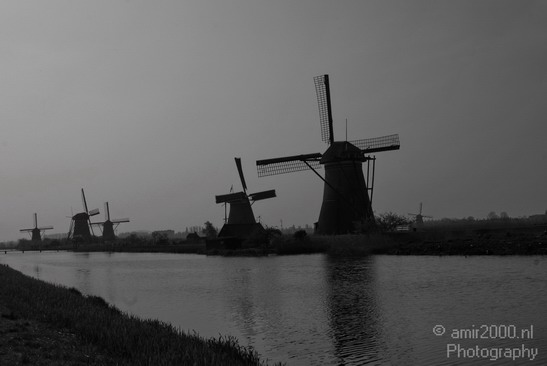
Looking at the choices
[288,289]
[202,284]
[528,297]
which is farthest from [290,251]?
[528,297]

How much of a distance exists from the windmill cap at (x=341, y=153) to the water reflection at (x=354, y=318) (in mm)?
20383

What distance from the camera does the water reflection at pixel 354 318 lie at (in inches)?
419

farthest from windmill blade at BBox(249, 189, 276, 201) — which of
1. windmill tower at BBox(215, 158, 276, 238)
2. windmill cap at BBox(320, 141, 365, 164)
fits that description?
windmill cap at BBox(320, 141, 365, 164)

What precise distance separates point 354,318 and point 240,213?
51101 millimetres

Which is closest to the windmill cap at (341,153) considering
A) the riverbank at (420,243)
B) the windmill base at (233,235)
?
the riverbank at (420,243)

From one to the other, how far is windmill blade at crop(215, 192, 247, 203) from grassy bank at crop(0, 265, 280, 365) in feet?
162

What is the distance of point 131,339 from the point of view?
9.86 m

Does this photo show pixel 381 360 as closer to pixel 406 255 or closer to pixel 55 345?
pixel 55 345

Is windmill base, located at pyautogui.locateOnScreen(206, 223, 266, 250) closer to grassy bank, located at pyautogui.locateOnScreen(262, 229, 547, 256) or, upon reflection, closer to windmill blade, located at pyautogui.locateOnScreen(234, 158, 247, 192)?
windmill blade, located at pyautogui.locateOnScreen(234, 158, 247, 192)

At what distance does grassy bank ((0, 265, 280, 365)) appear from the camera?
825 centimetres

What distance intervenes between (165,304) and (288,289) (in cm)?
538

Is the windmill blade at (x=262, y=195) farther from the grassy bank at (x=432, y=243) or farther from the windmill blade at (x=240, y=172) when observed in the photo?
the grassy bank at (x=432, y=243)

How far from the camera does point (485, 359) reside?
31.3 feet

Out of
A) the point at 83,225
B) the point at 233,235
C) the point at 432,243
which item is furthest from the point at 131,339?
the point at 83,225
